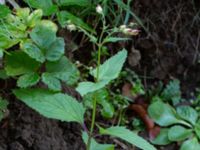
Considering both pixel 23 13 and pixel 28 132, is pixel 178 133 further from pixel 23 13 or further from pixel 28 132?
pixel 23 13

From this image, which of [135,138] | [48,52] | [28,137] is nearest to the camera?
[135,138]

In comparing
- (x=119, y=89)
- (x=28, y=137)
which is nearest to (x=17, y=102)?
(x=28, y=137)

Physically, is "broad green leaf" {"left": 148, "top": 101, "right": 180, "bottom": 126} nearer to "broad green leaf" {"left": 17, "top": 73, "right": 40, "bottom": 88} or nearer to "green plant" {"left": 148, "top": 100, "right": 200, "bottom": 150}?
"green plant" {"left": 148, "top": 100, "right": 200, "bottom": 150}

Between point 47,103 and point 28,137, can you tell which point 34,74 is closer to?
point 47,103

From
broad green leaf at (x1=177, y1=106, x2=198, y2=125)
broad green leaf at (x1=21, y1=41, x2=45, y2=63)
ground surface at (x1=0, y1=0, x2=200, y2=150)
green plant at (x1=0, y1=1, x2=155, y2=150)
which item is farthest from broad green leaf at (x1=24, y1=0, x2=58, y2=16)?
broad green leaf at (x1=177, y1=106, x2=198, y2=125)

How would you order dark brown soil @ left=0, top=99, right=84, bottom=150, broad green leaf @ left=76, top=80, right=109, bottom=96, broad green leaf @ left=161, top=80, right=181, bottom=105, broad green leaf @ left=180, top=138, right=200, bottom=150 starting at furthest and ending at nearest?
broad green leaf @ left=161, top=80, right=181, bottom=105
broad green leaf @ left=180, top=138, right=200, bottom=150
dark brown soil @ left=0, top=99, right=84, bottom=150
broad green leaf @ left=76, top=80, right=109, bottom=96

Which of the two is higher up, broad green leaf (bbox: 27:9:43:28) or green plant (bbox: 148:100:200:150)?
broad green leaf (bbox: 27:9:43:28)
